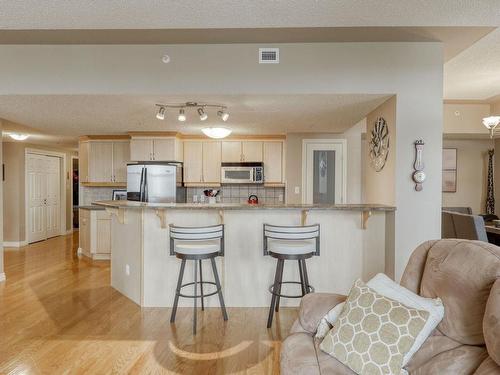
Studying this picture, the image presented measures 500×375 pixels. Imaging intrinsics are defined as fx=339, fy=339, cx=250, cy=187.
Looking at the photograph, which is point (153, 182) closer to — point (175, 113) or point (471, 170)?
point (175, 113)

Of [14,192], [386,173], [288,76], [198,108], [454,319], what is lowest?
[454,319]

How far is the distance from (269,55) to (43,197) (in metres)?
6.70

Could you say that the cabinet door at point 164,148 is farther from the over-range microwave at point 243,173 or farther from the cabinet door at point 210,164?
the over-range microwave at point 243,173

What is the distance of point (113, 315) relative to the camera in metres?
3.28

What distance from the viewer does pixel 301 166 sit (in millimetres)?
5902

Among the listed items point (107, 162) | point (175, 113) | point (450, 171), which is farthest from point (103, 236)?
point (450, 171)

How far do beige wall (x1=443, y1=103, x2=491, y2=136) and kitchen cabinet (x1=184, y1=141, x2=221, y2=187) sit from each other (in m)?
3.79

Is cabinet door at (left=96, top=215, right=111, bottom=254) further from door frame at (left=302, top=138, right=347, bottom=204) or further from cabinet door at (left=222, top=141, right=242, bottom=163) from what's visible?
door frame at (left=302, top=138, right=347, bottom=204)

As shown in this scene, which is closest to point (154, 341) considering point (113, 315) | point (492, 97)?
point (113, 315)

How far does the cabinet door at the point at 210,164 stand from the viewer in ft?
20.0

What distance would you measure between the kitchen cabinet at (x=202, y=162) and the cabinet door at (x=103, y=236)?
1594 millimetres

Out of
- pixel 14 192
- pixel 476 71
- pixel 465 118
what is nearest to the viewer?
pixel 476 71

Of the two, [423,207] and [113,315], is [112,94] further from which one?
[423,207]

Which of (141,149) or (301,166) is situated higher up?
(141,149)
